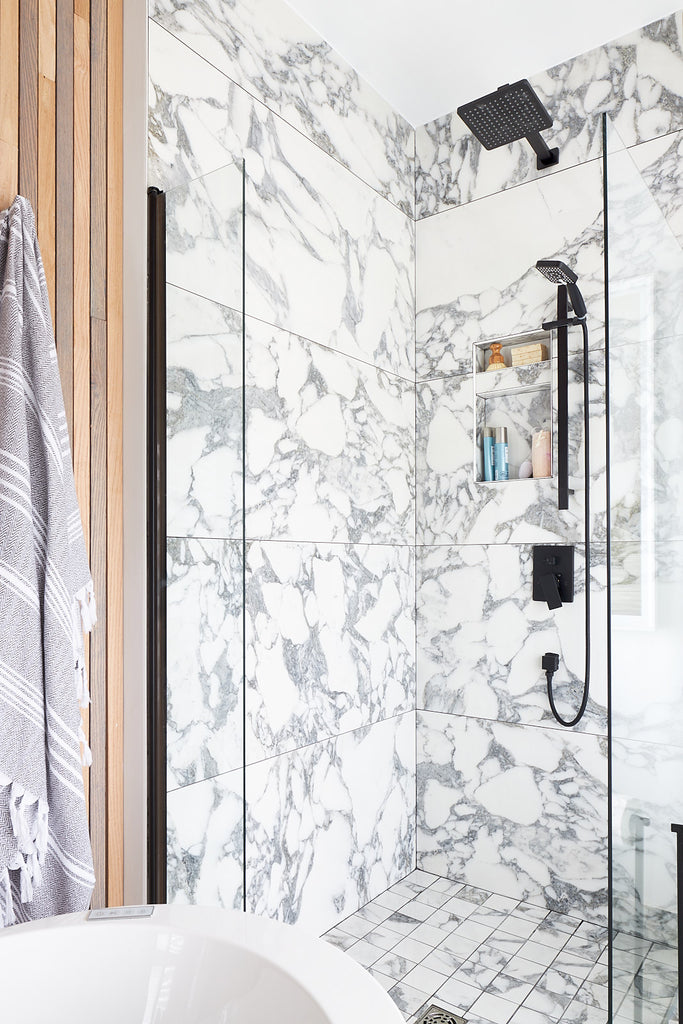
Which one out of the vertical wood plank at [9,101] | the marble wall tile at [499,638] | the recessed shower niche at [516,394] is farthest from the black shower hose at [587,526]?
the vertical wood plank at [9,101]

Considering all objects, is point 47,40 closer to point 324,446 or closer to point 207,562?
point 207,562

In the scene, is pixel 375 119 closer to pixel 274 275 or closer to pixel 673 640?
pixel 274 275

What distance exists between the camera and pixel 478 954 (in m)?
2.04

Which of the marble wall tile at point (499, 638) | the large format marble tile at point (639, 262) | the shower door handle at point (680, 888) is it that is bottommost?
the shower door handle at point (680, 888)

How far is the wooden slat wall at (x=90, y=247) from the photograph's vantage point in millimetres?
1370

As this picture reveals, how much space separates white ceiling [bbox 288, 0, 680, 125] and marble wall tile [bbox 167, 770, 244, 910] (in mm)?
2145

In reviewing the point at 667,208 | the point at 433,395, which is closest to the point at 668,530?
the point at 667,208

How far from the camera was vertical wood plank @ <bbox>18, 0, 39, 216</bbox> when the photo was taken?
135 cm

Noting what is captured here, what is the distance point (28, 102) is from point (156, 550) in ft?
2.88

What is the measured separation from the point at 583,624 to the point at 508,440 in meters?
0.66

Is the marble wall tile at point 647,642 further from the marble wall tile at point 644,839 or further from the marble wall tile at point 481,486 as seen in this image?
the marble wall tile at point 481,486

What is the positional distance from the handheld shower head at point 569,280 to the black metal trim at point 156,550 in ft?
3.55

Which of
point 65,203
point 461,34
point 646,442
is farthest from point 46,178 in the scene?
point 461,34

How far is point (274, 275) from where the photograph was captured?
2.04m
